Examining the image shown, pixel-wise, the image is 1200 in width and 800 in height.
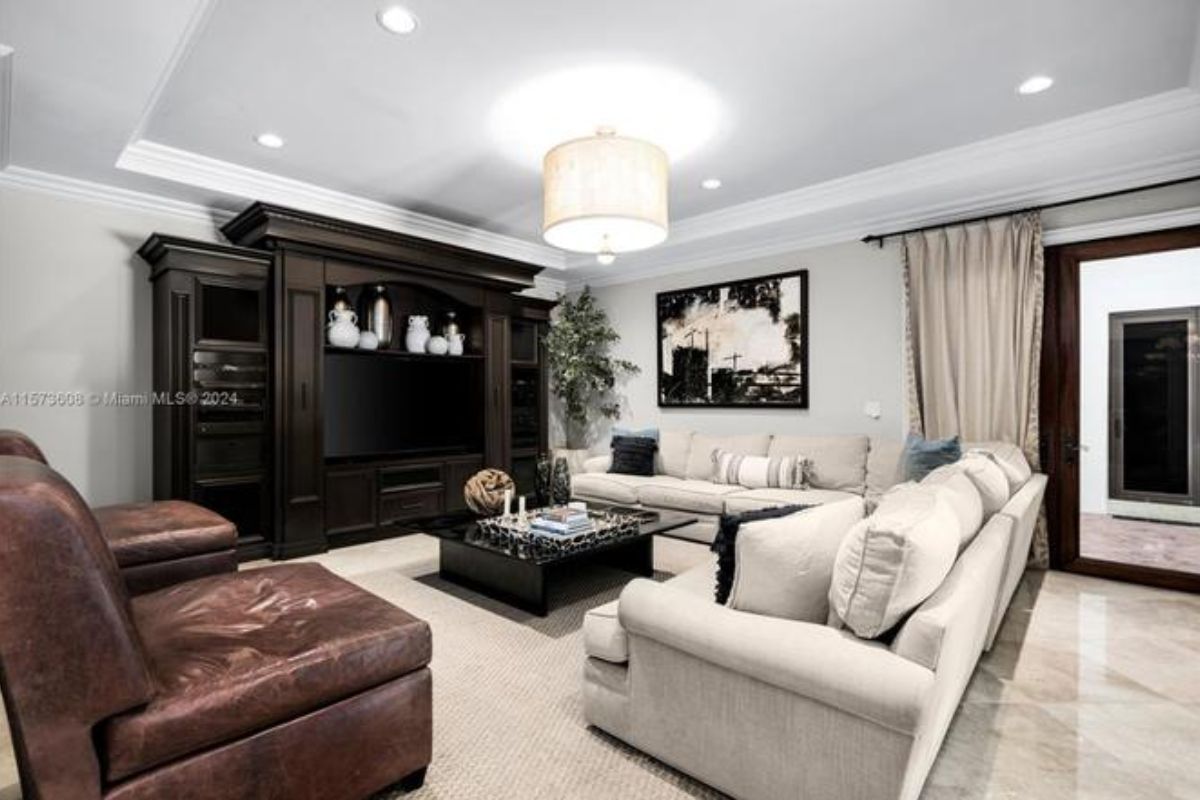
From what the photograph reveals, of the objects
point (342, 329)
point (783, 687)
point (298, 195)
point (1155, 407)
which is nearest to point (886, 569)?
point (783, 687)

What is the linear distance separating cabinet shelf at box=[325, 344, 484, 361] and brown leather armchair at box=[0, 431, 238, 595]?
1.92 metres

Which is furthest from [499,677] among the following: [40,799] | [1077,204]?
[1077,204]

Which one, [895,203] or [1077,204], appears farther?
[895,203]

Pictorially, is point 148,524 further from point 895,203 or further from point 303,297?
point 895,203

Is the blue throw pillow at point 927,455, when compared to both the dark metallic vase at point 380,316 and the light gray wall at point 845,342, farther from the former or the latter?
the dark metallic vase at point 380,316

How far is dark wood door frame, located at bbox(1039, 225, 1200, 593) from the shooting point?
3.93m

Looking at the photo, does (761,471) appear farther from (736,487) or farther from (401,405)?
(401,405)

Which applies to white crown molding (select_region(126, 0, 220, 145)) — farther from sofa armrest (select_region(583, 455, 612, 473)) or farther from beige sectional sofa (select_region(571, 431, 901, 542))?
sofa armrest (select_region(583, 455, 612, 473))

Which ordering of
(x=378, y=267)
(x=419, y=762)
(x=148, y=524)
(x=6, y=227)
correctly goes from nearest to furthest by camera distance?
(x=419, y=762) < (x=148, y=524) < (x=6, y=227) < (x=378, y=267)

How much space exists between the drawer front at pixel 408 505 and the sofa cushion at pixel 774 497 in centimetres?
248

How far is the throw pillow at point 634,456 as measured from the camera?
5.28 metres

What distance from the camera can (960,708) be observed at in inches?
87.5

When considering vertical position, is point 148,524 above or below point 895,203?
below

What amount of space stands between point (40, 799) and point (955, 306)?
5.02 m
